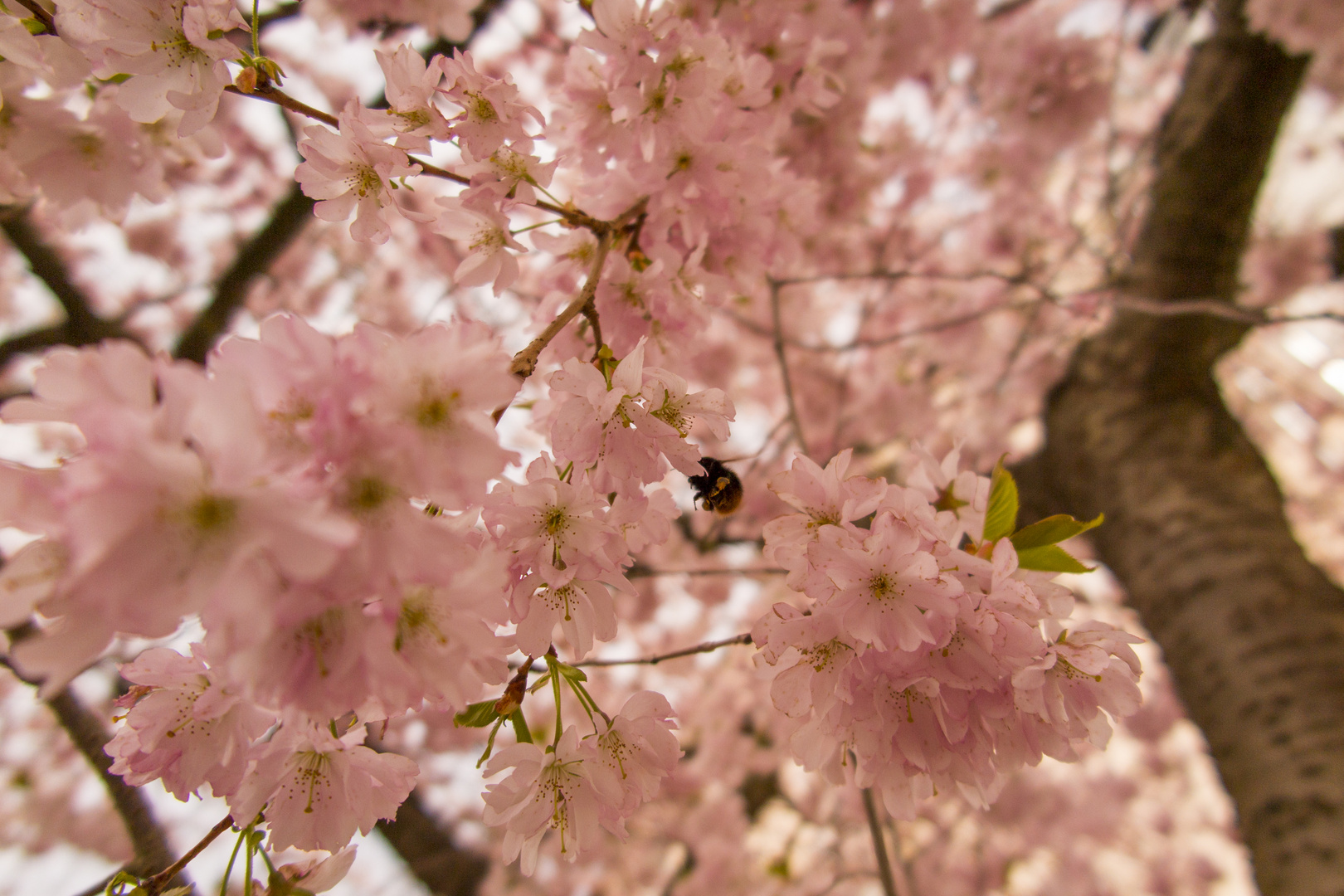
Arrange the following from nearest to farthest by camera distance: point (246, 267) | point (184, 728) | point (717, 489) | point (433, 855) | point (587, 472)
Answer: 1. point (184, 728)
2. point (587, 472)
3. point (717, 489)
4. point (246, 267)
5. point (433, 855)

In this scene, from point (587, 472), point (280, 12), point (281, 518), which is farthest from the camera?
point (280, 12)

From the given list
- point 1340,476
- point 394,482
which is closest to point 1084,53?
point 394,482

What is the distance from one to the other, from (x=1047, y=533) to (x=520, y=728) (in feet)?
2.15

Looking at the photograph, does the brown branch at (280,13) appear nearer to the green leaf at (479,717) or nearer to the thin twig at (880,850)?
the green leaf at (479,717)

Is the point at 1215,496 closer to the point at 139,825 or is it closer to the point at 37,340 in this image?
the point at 139,825

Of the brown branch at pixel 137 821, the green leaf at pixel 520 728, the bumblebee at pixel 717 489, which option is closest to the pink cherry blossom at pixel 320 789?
the green leaf at pixel 520 728

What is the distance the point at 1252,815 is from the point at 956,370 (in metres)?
2.74

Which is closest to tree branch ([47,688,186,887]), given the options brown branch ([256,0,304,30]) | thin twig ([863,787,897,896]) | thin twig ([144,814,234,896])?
→ thin twig ([144,814,234,896])

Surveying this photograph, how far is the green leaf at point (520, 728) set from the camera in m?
0.73

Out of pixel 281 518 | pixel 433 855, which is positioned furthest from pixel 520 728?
pixel 433 855

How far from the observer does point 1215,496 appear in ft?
7.17

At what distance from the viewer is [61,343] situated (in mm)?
2104

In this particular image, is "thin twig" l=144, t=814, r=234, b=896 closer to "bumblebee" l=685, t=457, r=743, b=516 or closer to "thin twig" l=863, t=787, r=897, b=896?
"bumblebee" l=685, t=457, r=743, b=516

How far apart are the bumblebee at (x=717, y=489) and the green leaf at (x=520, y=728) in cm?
43
